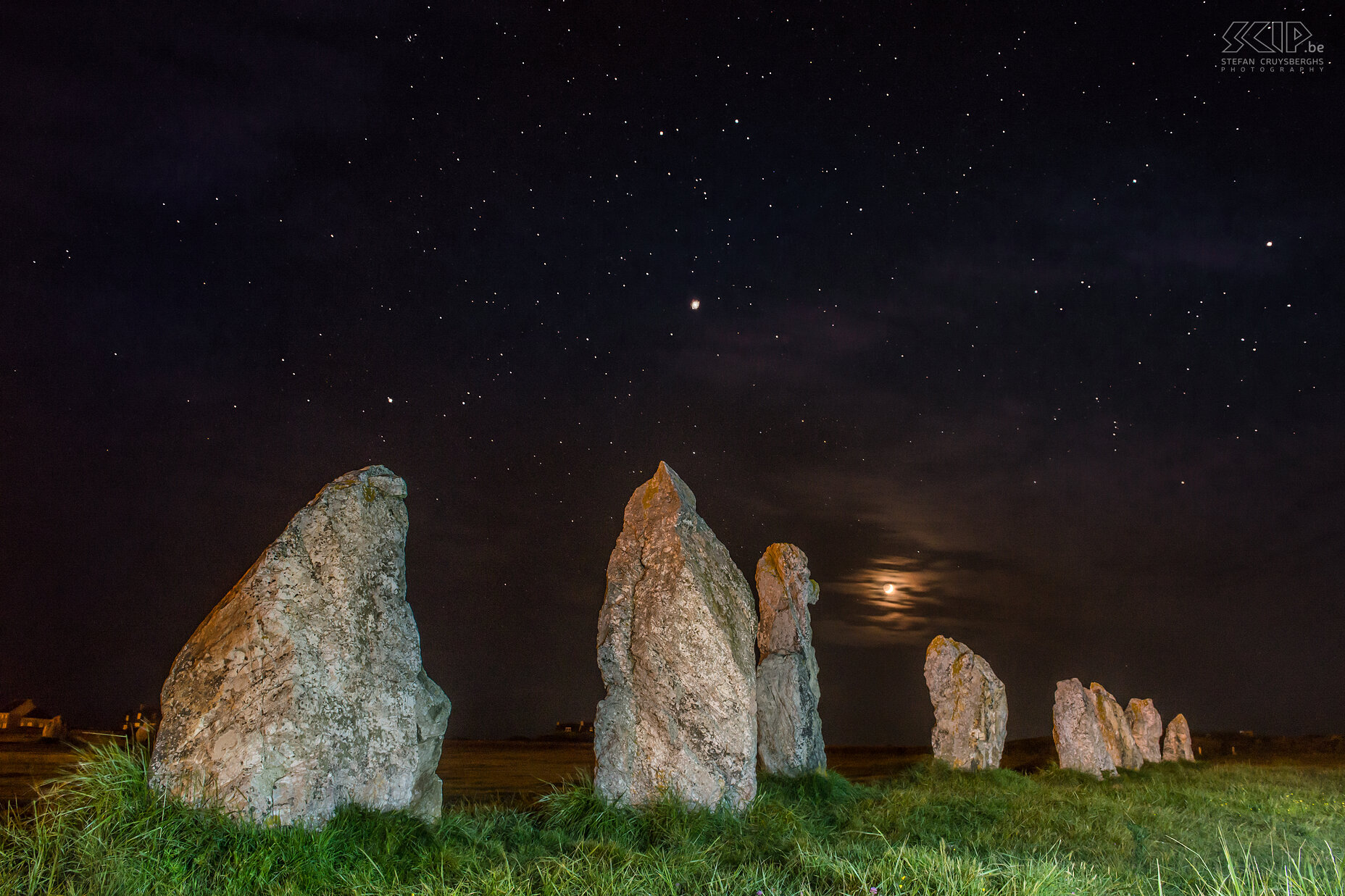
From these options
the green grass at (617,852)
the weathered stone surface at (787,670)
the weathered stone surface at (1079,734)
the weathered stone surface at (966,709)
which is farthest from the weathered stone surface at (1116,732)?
the green grass at (617,852)

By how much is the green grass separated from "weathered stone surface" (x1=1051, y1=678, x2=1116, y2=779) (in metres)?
13.4

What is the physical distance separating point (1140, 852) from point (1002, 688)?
51.3 feet

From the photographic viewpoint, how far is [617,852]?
754 cm

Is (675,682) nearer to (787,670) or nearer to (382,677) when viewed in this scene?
(382,677)

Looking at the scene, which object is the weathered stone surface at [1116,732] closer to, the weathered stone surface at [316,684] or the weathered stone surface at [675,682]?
the weathered stone surface at [675,682]

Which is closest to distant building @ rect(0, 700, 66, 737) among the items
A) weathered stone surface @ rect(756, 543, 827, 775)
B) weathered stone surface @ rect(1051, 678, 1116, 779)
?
weathered stone surface @ rect(756, 543, 827, 775)

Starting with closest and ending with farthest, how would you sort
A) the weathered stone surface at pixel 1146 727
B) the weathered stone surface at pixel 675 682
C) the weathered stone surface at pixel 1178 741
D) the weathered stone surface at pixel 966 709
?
the weathered stone surface at pixel 675 682
the weathered stone surface at pixel 966 709
the weathered stone surface at pixel 1146 727
the weathered stone surface at pixel 1178 741

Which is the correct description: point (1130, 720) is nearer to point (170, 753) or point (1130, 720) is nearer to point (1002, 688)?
point (1002, 688)

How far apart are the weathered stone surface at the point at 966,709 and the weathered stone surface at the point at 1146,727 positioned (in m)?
15.2

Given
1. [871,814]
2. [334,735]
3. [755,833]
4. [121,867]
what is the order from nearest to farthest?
1. [121,867]
2. [334,735]
3. [755,833]
4. [871,814]

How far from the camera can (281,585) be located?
8516 millimetres

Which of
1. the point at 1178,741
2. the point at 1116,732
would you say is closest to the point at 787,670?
the point at 1116,732

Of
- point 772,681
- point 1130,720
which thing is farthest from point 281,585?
point 1130,720

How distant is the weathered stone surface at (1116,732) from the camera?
96.2ft
